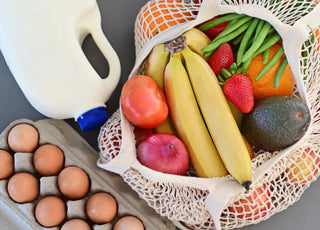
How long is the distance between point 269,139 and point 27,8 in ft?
1.69

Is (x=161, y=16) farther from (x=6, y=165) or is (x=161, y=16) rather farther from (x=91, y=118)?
(x=6, y=165)

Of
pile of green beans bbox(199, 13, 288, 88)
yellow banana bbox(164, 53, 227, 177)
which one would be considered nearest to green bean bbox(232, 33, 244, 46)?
pile of green beans bbox(199, 13, 288, 88)

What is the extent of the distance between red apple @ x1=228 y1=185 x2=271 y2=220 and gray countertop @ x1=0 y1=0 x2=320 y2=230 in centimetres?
12

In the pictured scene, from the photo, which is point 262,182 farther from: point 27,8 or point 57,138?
point 27,8

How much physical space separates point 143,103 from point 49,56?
0.21m

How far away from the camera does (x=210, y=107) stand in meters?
0.65

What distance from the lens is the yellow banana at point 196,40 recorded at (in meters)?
0.69

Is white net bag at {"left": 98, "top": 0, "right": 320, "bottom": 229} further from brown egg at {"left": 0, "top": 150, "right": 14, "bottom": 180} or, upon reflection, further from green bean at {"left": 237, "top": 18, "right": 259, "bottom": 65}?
brown egg at {"left": 0, "top": 150, "right": 14, "bottom": 180}

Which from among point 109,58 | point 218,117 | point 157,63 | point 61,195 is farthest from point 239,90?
point 61,195

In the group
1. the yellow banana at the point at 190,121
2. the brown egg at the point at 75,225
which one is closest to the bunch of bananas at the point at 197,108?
the yellow banana at the point at 190,121

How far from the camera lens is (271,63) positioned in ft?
2.17

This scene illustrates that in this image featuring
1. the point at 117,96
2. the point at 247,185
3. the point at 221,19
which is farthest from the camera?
the point at 117,96

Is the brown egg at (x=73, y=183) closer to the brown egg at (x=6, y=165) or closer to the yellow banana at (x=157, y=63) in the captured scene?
the brown egg at (x=6, y=165)

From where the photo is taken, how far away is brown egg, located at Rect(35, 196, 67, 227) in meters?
0.61
